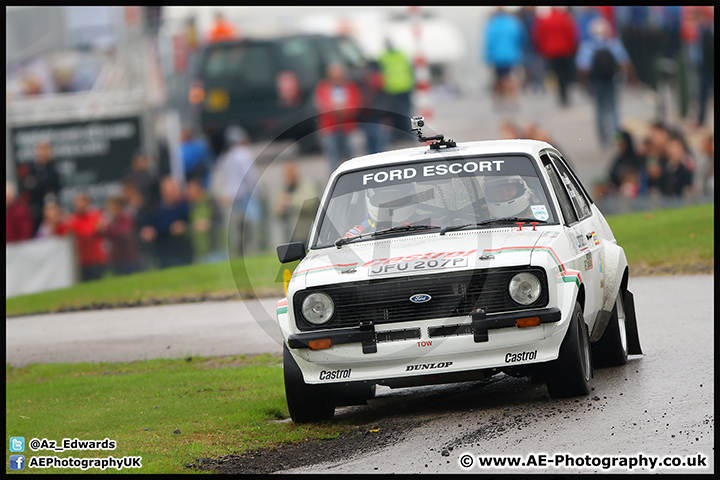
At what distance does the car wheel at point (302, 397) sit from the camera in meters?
7.71

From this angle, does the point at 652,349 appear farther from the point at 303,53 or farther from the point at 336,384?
the point at 303,53

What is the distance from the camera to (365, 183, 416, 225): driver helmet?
8414 mm

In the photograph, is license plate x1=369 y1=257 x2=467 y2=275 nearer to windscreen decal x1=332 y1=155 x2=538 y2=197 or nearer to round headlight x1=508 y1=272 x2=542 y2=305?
round headlight x1=508 y1=272 x2=542 y2=305

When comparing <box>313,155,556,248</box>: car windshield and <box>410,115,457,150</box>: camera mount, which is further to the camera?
<box>410,115,457,150</box>: camera mount

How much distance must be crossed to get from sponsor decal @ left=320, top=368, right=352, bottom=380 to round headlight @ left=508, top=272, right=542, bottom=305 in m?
1.27

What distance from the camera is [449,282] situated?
23.8ft

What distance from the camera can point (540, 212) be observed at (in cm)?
816

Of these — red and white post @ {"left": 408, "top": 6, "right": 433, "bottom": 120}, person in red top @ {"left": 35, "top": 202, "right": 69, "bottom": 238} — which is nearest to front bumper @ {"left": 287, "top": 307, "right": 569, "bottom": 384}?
person in red top @ {"left": 35, "top": 202, "right": 69, "bottom": 238}

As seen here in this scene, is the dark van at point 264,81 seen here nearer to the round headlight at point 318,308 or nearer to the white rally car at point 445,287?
the white rally car at point 445,287

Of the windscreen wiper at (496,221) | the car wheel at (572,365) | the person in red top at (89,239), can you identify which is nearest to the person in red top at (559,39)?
the person in red top at (89,239)

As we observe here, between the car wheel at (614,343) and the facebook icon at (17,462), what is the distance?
15.3 ft

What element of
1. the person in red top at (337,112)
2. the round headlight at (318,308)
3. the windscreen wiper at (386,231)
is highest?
the person in red top at (337,112)

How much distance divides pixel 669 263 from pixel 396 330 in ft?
26.8
